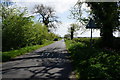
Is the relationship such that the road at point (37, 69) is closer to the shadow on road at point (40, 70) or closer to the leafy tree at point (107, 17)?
the shadow on road at point (40, 70)

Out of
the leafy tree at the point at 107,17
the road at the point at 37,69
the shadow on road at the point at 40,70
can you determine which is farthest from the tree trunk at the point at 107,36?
the shadow on road at the point at 40,70

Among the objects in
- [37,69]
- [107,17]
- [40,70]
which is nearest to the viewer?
[40,70]

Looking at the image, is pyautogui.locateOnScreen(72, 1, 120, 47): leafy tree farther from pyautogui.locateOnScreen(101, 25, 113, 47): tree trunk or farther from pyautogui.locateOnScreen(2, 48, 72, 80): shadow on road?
pyautogui.locateOnScreen(2, 48, 72, 80): shadow on road

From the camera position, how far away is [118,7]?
17.3 meters

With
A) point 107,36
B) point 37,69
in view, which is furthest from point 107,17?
point 37,69

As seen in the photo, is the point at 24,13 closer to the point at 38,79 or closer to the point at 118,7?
the point at 118,7

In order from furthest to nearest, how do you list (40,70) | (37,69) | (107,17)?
(107,17) → (37,69) → (40,70)

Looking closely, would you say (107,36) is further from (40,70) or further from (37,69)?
(40,70)

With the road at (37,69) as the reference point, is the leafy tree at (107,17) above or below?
above

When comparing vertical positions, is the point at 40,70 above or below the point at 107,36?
below

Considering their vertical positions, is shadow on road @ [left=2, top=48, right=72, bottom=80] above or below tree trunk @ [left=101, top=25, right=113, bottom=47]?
below

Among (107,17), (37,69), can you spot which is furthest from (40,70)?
(107,17)

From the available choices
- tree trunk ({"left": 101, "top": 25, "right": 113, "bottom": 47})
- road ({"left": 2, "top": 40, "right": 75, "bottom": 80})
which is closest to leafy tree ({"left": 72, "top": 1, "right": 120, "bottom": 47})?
tree trunk ({"left": 101, "top": 25, "right": 113, "bottom": 47})

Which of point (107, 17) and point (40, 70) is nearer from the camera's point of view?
point (40, 70)
